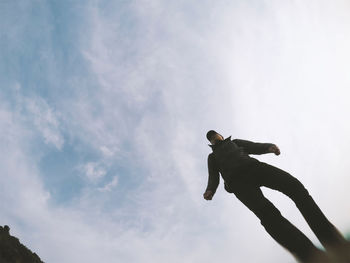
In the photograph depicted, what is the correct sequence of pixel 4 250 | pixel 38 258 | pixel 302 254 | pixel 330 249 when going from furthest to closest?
pixel 38 258 < pixel 4 250 < pixel 302 254 < pixel 330 249

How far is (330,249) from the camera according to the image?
2.80m

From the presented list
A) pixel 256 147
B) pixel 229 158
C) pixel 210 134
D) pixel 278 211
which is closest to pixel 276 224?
pixel 278 211

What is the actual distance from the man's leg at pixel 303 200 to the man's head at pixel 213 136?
1.32 meters

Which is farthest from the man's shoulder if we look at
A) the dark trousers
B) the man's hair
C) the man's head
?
the dark trousers

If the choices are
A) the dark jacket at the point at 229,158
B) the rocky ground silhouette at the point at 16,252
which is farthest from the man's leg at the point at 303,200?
the rocky ground silhouette at the point at 16,252

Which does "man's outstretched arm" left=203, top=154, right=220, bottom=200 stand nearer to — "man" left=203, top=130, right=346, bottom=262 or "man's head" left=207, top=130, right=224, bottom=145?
"man" left=203, top=130, right=346, bottom=262

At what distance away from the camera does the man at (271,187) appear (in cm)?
298

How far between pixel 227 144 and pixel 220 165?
0.48 meters

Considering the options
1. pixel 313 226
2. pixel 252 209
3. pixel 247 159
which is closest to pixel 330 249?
pixel 313 226

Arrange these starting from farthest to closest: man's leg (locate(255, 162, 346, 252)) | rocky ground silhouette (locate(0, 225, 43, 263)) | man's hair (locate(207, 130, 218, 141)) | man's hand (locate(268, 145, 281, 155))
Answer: rocky ground silhouette (locate(0, 225, 43, 263)), man's hair (locate(207, 130, 218, 141)), man's hand (locate(268, 145, 281, 155)), man's leg (locate(255, 162, 346, 252))

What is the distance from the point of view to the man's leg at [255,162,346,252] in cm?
288

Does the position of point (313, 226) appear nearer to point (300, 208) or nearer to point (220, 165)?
point (300, 208)

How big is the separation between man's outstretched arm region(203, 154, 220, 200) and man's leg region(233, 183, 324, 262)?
2.38ft

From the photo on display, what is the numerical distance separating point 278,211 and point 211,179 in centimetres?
158
